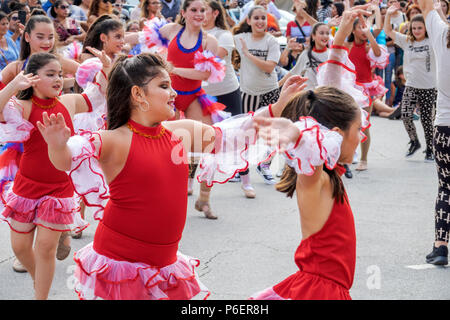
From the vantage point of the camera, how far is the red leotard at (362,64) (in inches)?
323

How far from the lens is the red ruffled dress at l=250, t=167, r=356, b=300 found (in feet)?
8.53

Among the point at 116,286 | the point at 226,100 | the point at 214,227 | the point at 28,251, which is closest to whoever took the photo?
the point at 116,286

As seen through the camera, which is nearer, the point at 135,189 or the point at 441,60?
the point at 135,189

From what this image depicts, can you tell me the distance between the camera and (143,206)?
2.74m

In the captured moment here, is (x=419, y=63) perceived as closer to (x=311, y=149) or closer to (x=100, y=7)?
(x=100, y=7)

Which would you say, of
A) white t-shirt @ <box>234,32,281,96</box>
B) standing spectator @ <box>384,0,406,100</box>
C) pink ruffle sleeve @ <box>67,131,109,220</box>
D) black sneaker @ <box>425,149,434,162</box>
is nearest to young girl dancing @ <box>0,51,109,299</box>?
pink ruffle sleeve @ <box>67,131,109,220</box>

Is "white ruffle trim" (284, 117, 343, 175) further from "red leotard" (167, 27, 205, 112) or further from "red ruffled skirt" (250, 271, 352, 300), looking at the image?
"red leotard" (167, 27, 205, 112)

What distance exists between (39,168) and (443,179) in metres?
3.01

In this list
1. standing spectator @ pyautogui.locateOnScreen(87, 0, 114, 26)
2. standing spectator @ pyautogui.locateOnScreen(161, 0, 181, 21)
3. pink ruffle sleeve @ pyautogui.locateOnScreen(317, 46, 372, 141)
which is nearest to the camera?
pink ruffle sleeve @ pyautogui.locateOnScreen(317, 46, 372, 141)

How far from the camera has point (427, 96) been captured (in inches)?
331

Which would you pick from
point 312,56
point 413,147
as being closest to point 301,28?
point 413,147
